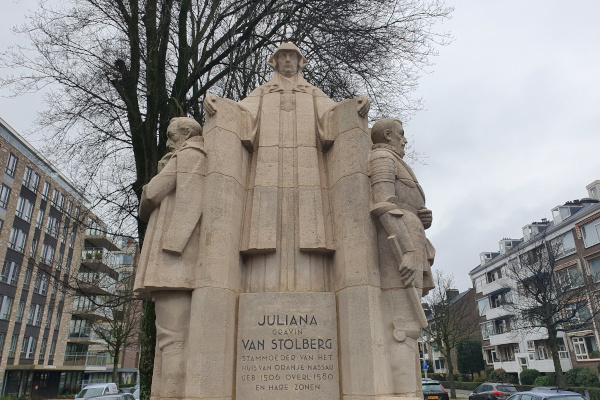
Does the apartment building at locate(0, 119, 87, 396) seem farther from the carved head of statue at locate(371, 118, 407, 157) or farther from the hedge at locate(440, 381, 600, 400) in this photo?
the hedge at locate(440, 381, 600, 400)

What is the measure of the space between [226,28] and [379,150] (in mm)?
11138

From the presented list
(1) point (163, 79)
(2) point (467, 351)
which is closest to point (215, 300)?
(1) point (163, 79)

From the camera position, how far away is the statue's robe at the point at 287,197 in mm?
5551

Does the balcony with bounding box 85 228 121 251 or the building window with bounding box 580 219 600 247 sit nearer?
the balcony with bounding box 85 228 121 251

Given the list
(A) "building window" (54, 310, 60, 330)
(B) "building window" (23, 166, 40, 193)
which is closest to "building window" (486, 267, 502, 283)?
(A) "building window" (54, 310, 60, 330)

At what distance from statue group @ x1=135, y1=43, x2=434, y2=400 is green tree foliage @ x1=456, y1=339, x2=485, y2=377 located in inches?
2209

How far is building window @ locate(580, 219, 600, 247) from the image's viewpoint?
38941 millimetres

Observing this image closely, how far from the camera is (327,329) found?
17.1ft

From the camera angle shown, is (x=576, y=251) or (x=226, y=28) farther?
(x=576, y=251)

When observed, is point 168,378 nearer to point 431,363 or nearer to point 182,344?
point 182,344

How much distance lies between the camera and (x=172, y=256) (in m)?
5.29

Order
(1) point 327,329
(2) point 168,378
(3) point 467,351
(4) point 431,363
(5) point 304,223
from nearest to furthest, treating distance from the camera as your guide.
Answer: (2) point 168,378 → (1) point 327,329 → (5) point 304,223 → (3) point 467,351 → (4) point 431,363

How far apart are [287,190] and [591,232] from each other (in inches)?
1655

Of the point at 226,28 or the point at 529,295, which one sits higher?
the point at 226,28
